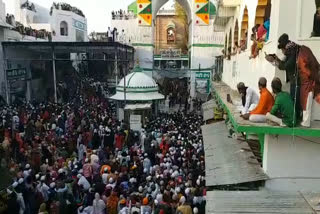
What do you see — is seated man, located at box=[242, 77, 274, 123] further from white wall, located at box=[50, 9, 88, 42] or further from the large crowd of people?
white wall, located at box=[50, 9, 88, 42]

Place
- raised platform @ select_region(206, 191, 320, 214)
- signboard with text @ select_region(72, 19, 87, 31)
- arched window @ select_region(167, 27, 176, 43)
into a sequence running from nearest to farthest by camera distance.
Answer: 1. raised platform @ select_region(206, 191, 320, 214)
2. signboard with text @ select_region(72, 19, 87, 31)
3. arched window @ select_region(167, 27, 176, 43)

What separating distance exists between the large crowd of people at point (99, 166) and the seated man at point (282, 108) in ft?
8.13

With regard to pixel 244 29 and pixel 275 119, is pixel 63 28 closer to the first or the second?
pixel 244 29

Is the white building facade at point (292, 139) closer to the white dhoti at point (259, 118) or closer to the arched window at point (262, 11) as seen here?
the white dhoti at point (259, 118)

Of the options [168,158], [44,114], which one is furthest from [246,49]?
[44,114]

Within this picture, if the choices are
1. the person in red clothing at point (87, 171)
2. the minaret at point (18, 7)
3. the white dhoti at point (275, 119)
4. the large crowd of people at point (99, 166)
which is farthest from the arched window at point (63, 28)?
the white dhoti at point (275, 119)

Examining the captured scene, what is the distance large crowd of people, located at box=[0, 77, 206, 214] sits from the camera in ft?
24.9

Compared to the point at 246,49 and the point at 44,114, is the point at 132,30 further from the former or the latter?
the point at 246,49

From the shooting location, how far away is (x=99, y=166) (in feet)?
32.6

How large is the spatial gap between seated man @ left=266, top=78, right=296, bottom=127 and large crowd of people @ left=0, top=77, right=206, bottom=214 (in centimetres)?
248

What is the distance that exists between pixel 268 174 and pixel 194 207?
1819mm

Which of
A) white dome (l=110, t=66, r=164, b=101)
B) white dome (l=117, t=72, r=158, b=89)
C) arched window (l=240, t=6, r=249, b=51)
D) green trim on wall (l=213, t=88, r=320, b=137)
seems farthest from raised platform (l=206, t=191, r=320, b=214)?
white dome (l=117, t=72, r=158, b=89)

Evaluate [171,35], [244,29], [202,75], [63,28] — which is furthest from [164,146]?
[171,35]

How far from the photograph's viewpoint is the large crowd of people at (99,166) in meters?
7.60
